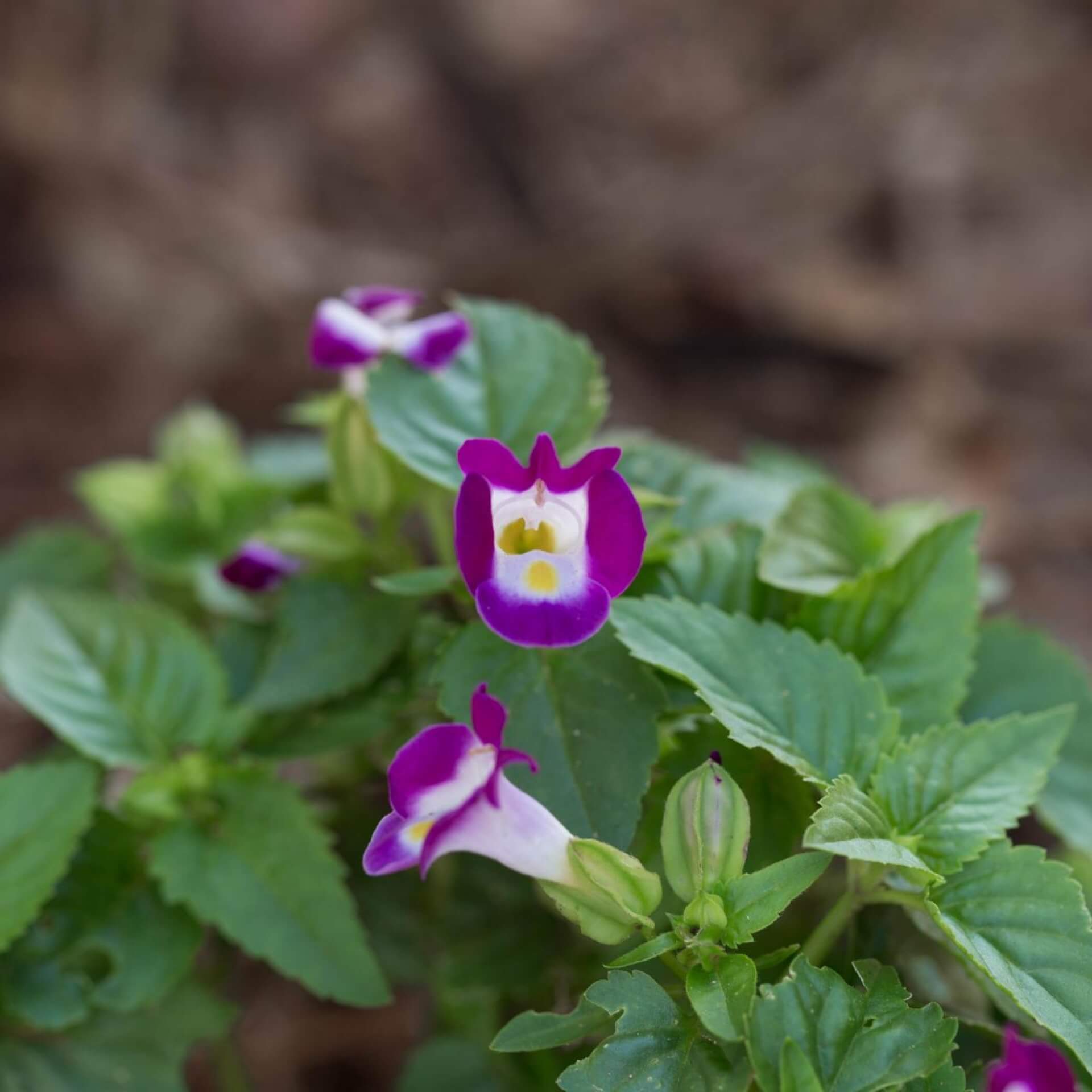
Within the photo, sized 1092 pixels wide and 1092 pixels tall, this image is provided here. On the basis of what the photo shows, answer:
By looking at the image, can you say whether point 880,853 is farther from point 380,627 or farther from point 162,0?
point 162,0

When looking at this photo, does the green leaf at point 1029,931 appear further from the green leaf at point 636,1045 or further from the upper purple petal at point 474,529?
the upper purple petal at point 474,529

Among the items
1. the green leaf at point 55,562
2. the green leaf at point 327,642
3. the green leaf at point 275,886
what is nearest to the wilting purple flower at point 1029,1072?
the green leaf at point 275,886

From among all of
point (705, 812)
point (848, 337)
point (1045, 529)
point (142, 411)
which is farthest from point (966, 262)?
point (705, 812)

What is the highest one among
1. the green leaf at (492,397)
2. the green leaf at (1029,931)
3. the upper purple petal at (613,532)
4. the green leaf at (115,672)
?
the upper purple petal at (613,532)

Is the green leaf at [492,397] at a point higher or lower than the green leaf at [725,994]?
higher

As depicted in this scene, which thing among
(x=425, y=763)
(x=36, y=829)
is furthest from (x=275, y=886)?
(x=425, y=763)
